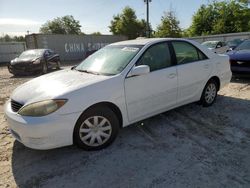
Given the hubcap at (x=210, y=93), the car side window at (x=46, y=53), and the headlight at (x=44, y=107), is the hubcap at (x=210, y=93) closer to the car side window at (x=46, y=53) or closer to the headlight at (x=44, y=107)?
the headlight at (x=44, y=107)

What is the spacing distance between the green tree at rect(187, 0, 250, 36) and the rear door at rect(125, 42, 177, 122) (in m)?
36.6

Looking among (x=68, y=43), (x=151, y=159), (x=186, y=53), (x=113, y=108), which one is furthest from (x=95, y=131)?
(x=68, y=43)

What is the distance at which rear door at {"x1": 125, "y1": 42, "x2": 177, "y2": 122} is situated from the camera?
12.7 feet

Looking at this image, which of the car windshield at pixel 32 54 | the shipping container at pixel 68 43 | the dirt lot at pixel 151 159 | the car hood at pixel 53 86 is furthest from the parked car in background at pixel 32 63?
the shipping container at pixel 68 43

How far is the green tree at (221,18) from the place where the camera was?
121 ft

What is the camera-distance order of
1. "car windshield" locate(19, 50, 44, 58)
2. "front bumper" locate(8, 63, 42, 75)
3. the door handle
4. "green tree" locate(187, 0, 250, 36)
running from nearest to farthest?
the door handle → "front bumper" locate(8, 63, 42, 75) → "car windshield" locate(19, 50, 44, 58) → "green tree" locate(187, 0, 250, 36)

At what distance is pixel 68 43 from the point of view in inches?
1024

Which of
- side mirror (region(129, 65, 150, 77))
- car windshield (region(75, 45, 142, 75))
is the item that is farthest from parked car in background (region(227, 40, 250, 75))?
side mirror (region(129, 65, 150, 77))

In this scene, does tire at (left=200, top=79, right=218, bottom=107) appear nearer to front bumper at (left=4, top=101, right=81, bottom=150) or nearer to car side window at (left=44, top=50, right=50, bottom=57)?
front bumper at (left=4, top=101, right=81, bottom=150)

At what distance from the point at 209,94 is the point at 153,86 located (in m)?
1.87

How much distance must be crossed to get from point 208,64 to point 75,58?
23071mm

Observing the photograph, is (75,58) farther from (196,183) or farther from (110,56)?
Result: (196,183)

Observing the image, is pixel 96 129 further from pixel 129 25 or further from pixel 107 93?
pixel 129 25

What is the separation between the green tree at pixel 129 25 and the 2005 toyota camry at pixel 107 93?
1809 inches
